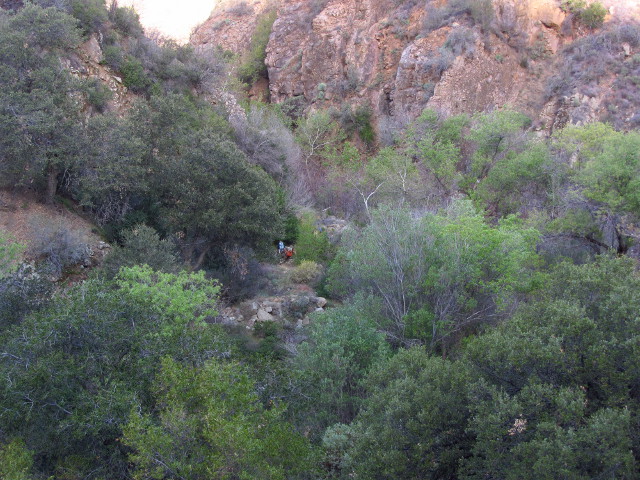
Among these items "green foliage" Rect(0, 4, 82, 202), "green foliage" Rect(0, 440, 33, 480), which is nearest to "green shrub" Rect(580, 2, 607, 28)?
"green foliage" Rect(0, 4, 82, 202)

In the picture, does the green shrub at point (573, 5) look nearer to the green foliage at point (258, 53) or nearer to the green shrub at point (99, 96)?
the green foliage at point (258, 53)

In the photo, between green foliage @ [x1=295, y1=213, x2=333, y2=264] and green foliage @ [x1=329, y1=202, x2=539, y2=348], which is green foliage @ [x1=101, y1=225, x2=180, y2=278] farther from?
green foliage @ [x1=295, y1=213, x2=333, y2=264]

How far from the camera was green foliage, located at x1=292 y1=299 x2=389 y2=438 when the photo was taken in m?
12.1

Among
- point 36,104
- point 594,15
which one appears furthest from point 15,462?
point 594,15

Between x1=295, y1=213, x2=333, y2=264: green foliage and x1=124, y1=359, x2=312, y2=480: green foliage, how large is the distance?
57.8 ft

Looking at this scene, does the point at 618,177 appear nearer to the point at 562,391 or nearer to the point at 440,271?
the point at 440,271

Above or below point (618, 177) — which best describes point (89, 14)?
above

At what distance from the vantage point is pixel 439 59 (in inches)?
1462

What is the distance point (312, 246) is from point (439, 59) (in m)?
17.9

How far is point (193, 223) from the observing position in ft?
67.2

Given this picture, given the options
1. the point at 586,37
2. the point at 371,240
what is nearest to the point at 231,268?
the point at 371,240

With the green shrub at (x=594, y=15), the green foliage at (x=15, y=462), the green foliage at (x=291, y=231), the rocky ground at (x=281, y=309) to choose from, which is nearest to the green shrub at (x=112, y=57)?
the green foliage at (x=291, y=231)

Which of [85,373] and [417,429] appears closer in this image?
[417,429]

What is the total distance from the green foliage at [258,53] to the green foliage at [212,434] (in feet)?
134
